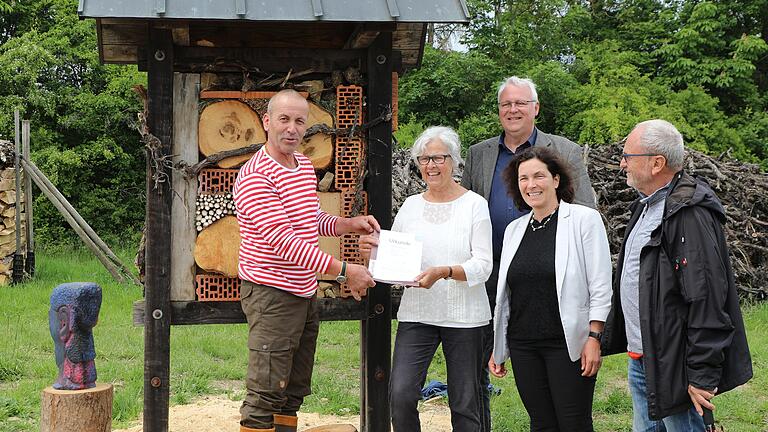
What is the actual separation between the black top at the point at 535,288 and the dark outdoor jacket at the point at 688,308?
0.47 metres

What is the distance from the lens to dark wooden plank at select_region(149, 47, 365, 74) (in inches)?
173

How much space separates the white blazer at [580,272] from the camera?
373 cm

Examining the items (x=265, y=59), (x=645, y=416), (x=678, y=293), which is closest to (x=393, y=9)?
(x=265, y=59)

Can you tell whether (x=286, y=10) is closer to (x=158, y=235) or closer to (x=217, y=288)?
(x=158, y=235)

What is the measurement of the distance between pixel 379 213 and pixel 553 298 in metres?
1.19

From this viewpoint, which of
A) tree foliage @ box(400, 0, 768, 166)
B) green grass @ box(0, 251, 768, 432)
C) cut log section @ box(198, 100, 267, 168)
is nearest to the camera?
cut log section @ box(198, 100, 267, 168)

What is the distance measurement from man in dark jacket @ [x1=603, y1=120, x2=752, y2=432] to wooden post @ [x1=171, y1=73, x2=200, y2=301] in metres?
2.18

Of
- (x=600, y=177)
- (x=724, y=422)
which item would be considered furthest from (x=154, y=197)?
(x=600, y=177)

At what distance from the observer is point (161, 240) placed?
14.4 ft

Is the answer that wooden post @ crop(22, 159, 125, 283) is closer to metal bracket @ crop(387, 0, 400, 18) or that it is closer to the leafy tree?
the leafy tree

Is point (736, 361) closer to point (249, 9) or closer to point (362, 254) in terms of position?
point (362, 254)

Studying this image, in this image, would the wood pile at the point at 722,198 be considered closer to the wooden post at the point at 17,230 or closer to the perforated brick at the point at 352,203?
the wooden post at the point at 17,230

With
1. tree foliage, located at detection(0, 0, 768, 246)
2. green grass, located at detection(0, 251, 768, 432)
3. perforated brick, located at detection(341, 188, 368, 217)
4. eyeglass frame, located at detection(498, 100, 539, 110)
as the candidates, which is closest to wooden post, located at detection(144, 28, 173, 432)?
perforated brick, located at detection(341, 188, 368, 217)

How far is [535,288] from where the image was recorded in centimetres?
382
